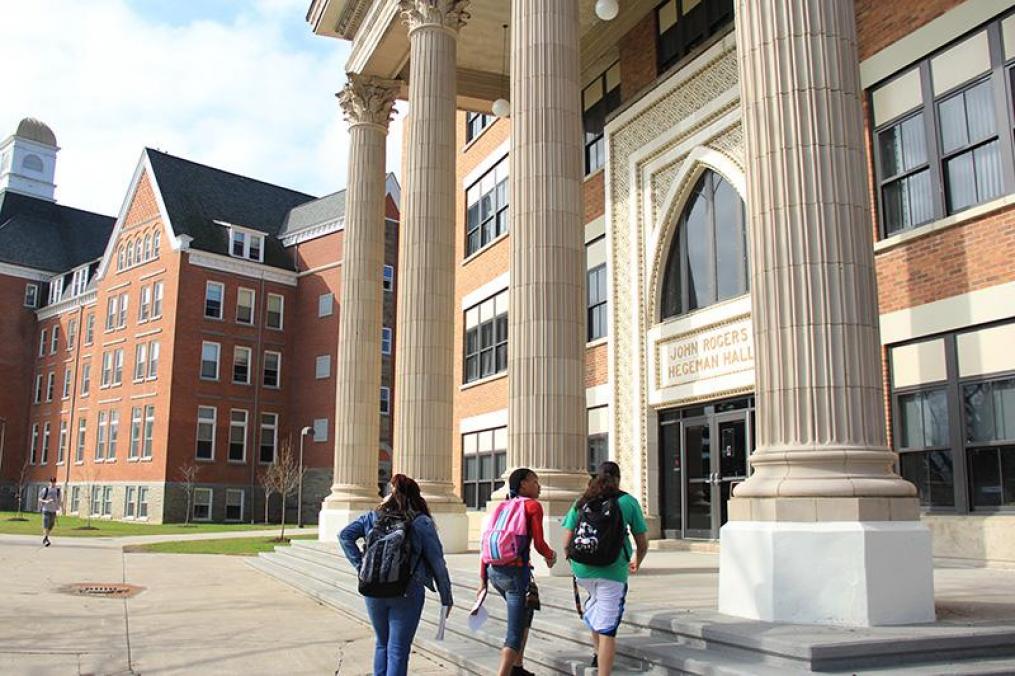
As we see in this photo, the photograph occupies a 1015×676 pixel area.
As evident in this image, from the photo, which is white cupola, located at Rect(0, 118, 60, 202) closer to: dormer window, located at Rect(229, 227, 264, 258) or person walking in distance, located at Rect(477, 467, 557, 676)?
dormer window, located at Rect(229, 227, 264, 258)

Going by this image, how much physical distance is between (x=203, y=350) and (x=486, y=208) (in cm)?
2756

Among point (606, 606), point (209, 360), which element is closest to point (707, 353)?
point (606, 606)

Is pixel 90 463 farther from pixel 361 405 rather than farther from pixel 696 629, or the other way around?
pixel 696 629

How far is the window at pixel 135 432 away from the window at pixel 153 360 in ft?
6.98

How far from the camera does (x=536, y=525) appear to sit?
23.9 ft

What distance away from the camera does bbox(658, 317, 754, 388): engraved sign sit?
1650cm

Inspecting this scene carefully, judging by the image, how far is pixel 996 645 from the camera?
21.7 feet

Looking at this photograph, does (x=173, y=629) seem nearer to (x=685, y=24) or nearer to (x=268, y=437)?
(x=685, y=24)

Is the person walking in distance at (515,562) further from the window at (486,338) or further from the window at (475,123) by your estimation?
the window at (475,123)

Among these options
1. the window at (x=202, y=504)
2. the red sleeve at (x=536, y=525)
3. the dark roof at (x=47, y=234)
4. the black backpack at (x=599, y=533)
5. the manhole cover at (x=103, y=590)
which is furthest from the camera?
the dark roof at (x=47, y=234)

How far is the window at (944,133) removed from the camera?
12.3 m

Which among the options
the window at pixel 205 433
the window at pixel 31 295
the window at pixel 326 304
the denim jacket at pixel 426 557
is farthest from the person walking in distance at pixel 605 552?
the window at pixel 31 295

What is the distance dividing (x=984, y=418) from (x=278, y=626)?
378 inches

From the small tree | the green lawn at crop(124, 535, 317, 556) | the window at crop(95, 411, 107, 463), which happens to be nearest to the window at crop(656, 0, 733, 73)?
the green lawn at crop(124, 535, 317, 556)
